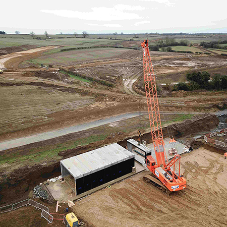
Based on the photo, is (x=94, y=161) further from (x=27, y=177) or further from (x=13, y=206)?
(x=13, y=206)

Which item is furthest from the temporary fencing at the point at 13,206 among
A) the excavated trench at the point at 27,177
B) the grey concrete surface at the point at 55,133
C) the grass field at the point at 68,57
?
the grass field at the point at 68,57

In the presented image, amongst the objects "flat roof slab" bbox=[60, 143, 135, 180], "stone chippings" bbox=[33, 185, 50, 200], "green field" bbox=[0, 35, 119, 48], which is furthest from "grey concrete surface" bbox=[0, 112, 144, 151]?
"green field" bbox=[0, 35, 119, 48]

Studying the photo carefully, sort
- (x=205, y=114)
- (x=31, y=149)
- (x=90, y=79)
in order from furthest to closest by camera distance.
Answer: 1. (x=90, y=79)
2. (x=205, y=114)
3. (x=31, y=149)

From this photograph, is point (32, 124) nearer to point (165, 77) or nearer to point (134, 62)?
point (165, 77)

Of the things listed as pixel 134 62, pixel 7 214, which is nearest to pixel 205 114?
pixel 7 214

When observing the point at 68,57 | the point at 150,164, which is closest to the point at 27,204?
the point at 150,164

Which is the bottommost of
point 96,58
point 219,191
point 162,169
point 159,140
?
point 219,191
